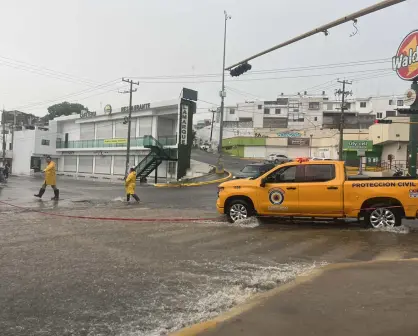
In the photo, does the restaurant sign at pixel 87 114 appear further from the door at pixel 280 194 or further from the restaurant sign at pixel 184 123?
the door at pixel 280 194

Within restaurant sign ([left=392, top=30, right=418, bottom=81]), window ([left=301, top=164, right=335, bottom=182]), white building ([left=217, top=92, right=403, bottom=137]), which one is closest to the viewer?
window ([left=301, top=164, right=335, bottom=182])

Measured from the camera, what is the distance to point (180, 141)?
38.1 m

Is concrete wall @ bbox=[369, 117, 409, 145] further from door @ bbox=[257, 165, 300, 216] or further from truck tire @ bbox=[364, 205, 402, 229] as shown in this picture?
door @ bbox=[257, 165, 300, 216]

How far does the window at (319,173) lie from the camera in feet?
35.0

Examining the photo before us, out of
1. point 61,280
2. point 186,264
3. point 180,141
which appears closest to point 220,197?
point 186,264

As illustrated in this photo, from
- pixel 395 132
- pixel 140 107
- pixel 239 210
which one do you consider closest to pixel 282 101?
pixel 395 132

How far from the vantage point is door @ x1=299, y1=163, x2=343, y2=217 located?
10.5m

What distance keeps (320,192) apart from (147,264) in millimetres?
5311

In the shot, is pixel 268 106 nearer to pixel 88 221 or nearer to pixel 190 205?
pixel 190 205

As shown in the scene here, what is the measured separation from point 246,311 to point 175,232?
5.66 metres

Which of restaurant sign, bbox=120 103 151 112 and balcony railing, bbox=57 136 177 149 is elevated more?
restaurant sign, bbox=120 103 151 112

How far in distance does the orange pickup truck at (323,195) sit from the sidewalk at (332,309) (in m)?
4.24

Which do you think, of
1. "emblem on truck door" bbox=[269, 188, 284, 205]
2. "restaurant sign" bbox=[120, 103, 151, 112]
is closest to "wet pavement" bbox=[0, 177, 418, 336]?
"emblem on truck door" bbox=[269, 188, 284, 205]

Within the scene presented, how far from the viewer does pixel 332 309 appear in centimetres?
470
